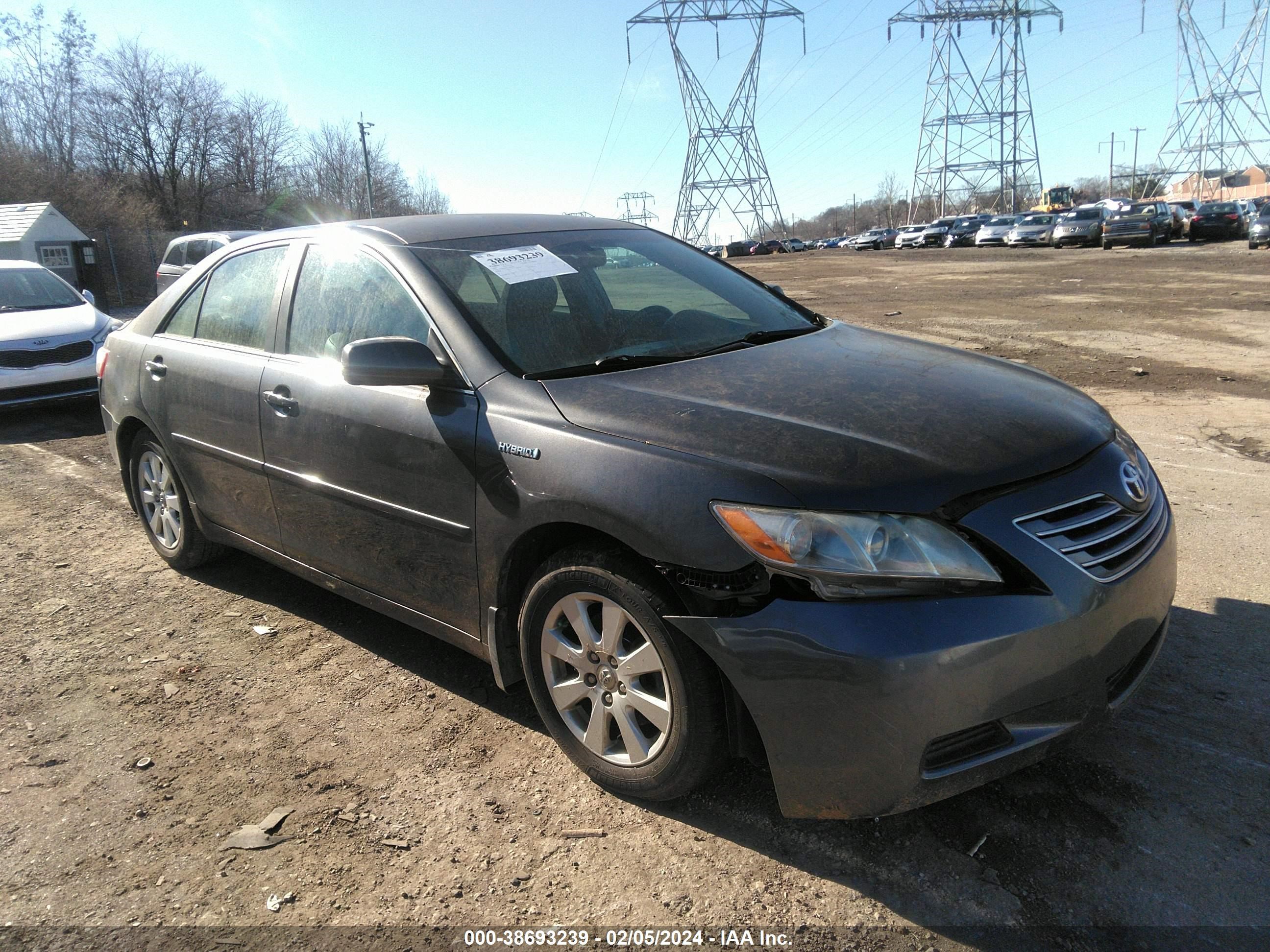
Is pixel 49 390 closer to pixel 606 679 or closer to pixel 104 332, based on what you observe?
pixel 104 332

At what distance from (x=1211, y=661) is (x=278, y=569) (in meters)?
4.24

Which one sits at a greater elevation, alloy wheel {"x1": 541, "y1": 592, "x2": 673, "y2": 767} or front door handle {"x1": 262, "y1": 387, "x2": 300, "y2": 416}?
front door handle {"x1": 262, "y1": 387, "x2": 300, "y2": 416}

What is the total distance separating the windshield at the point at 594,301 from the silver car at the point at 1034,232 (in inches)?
1535

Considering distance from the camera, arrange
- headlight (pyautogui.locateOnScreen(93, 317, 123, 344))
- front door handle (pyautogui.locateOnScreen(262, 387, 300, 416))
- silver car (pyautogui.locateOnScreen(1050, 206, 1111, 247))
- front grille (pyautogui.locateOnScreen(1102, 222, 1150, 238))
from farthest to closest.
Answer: silver car (pyautogui.locateOnScreen(1050, 206, 1111, 247)) → front grille (pyautogui.locateOnScreen(1102, 222, 1150, 238)) → headlight (pyautogui.locateOnScreen(93, 317, 123, 344)) → front door handle (pyautogui.locateOnScreen(262, 387, 300, 416))

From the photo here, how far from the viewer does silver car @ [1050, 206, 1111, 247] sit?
1405 inches

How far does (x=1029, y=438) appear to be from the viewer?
96.0 inches

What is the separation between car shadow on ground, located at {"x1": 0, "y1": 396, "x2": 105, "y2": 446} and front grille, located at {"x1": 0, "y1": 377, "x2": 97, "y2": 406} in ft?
0.39

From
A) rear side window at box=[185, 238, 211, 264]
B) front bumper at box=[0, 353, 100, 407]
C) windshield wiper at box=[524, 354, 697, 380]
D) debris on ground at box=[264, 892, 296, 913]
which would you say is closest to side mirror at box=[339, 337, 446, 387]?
windshield wiper at box=[524, 354, 697, 380]

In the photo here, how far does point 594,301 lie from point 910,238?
53496 millimetres

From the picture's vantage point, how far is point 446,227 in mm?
3623

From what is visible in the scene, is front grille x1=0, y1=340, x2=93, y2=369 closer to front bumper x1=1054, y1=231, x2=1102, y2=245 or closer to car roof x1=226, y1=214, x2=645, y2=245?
car roof x1=226, y1=214, x2=645, y2=245

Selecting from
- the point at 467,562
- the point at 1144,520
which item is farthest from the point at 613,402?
the point at 1144,520

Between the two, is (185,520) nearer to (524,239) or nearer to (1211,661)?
(524,239)

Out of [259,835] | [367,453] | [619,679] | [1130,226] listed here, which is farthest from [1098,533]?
[1130,226]
